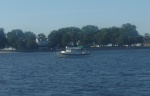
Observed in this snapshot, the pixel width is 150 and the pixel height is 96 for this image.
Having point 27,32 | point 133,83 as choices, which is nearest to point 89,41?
point 27,32

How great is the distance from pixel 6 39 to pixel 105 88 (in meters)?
151

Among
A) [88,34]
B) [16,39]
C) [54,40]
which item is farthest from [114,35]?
[16,39]

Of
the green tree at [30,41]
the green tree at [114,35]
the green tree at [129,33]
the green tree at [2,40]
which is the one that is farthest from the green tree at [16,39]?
the green tree at [129,33]

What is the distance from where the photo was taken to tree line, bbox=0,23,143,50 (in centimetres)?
17888

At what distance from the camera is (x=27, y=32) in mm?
187125

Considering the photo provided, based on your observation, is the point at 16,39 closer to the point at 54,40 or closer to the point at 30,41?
the point at 30,41

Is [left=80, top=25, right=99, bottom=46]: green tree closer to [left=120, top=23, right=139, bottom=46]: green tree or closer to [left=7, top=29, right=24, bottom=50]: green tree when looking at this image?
[left=120, top=23, right=139, bottom=46]: green tree

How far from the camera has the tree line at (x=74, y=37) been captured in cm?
17888

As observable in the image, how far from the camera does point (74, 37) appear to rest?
599 feet

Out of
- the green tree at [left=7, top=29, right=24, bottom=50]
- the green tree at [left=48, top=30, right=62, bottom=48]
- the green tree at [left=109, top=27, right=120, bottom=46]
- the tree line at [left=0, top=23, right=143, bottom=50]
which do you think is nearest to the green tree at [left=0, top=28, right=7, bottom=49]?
the tree line at [left=0, top=23, right=143, bottom=50]

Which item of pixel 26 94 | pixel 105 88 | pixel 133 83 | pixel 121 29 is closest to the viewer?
pixel 26 94

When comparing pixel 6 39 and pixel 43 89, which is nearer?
pixel 43 89

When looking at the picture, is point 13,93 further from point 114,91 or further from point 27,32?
point 27,32

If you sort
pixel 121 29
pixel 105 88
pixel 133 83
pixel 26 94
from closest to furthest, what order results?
pixel 26 94 → pixel 105 88 → pixel 133 83 → pixel 121 29
